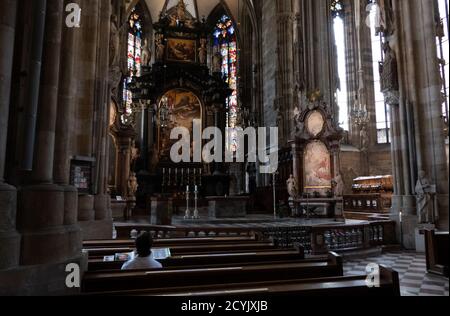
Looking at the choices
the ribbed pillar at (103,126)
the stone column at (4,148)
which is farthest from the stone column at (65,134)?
the ribbed pillar at (103,126)

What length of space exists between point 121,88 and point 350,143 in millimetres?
17382

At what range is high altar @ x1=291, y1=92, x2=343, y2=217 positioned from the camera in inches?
558

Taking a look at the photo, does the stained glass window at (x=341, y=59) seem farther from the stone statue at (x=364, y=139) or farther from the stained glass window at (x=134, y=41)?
the stained glass window at (x=134, y=41)

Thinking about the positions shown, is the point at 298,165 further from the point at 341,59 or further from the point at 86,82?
the point at 341,59

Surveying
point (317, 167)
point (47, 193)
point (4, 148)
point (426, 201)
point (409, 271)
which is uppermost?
point (317, 167)

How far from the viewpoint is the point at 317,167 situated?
14750 mm

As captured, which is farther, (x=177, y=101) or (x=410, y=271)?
A: (x=177, y=101)

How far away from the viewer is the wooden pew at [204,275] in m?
2.96

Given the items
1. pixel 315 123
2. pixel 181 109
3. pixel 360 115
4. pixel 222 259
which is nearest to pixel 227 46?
pixel 181 109

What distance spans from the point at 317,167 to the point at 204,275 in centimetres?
1232

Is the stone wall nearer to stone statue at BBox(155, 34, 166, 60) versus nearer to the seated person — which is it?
stone statue at BBox(155, 34, 166, 60)

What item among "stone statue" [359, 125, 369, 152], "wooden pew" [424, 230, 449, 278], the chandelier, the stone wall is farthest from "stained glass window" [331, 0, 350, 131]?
"wooden pew" [424, 230, 449, 278]

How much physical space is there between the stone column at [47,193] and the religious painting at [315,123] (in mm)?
12432

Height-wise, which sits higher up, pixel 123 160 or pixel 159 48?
pixel 159 48
